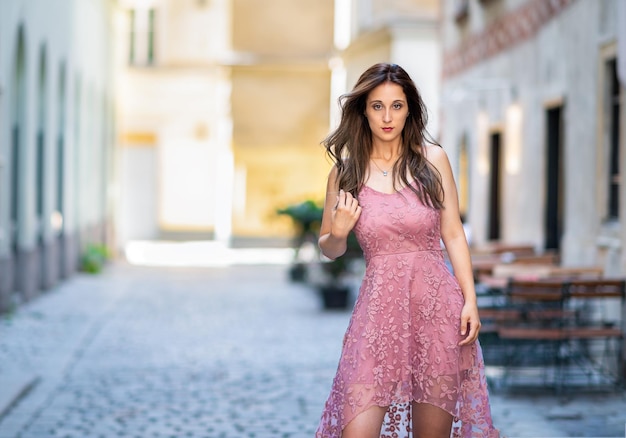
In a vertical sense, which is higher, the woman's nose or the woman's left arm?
the woman's nose

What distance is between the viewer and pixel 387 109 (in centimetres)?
479

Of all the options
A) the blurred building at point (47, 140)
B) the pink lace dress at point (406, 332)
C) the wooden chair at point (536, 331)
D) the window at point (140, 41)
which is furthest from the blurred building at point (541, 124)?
the window at point (140, 41)

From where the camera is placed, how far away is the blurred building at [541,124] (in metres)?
11.2

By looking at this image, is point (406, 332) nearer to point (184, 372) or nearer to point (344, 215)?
point (344, 215)

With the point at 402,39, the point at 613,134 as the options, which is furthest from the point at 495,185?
the point at 402,39

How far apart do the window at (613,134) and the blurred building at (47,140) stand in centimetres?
743

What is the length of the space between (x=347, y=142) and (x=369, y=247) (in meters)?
0.45

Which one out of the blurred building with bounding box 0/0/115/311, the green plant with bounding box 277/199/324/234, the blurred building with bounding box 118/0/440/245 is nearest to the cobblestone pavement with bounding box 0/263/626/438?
the blurred building with bounding box 0/0/115/311

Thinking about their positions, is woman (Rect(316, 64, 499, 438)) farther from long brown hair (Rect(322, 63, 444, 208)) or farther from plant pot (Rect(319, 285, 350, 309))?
plant pot (Rect(319, 285, 350, 309))

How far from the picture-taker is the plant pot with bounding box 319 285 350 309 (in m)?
16.9

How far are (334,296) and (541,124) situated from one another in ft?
14.1

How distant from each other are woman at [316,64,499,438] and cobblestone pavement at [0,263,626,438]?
305 centimetres

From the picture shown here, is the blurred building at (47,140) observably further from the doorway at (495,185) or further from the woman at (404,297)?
the woman at (404,297)

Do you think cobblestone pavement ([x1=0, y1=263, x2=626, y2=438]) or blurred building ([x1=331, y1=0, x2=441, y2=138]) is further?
blurred building ([x1=331, y1=0, x2=441, y2=138])
